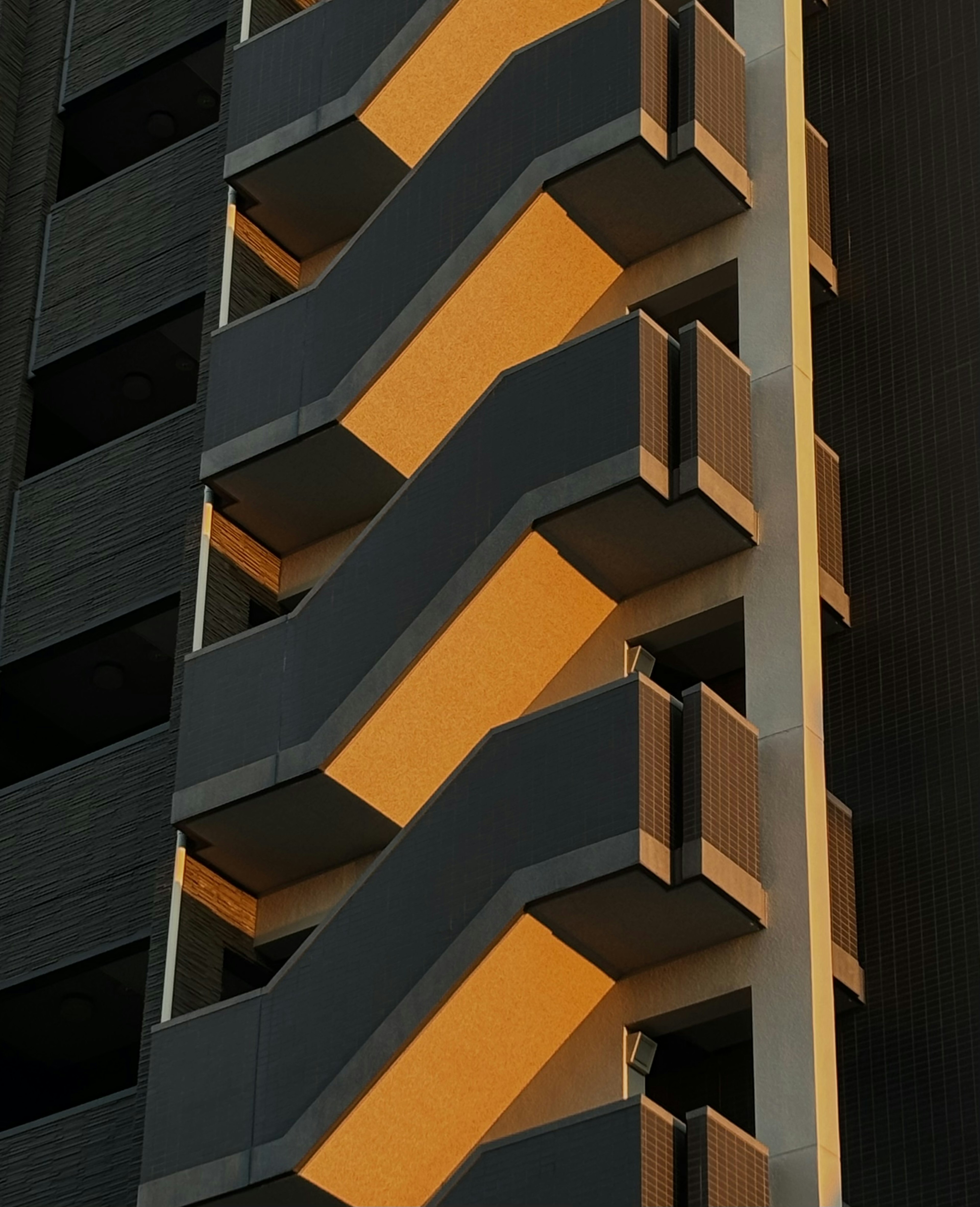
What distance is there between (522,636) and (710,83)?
583 cm

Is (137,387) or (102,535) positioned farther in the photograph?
(137,387)

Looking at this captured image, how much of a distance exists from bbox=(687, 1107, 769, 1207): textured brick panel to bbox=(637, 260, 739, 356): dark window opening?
8.05m

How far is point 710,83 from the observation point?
2505 cm

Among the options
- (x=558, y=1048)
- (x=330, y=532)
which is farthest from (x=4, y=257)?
(x=558, y=1048)

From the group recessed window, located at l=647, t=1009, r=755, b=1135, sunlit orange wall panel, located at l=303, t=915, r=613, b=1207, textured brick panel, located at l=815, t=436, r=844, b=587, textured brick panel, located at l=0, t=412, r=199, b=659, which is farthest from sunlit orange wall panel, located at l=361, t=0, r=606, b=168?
recessed window, located at l=647, t=1009, r=755, b=1135

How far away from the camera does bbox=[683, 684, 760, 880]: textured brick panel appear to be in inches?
824

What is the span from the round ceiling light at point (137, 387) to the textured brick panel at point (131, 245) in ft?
3.20

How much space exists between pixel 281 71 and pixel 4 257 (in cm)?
501

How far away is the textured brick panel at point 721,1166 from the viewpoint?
63.3 ft

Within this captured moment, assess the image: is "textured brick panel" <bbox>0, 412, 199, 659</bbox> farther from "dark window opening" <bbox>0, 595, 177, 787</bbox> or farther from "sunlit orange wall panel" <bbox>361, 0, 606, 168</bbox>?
"sunlit orange wall panel" <bbox>361, 0, 606, 168</bbox>

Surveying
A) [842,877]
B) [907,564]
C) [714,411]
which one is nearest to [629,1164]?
[842,877]

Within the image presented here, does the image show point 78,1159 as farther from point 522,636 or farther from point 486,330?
point 486,330

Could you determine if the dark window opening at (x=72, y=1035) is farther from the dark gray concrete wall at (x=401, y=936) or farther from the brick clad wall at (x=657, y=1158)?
the brick clad wall at (x=657, y=1158)

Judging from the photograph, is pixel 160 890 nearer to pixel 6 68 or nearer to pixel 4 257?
pixel 4 257
